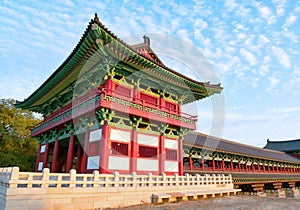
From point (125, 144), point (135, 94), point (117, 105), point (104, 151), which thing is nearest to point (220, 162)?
point (135, 94)

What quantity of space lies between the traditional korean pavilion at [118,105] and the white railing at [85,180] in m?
1.89

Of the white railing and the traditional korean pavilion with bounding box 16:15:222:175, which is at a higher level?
the traditional korean pavilion with bounding box 16:15:222:175

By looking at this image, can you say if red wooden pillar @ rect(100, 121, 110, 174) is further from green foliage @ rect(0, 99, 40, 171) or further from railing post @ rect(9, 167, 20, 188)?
green foliage @ rect(0, 99, 40, 171)

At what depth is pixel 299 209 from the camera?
9.77 metres

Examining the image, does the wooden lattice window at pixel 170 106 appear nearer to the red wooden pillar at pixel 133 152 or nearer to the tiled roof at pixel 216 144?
the red wooden pillar at pixel 133 152

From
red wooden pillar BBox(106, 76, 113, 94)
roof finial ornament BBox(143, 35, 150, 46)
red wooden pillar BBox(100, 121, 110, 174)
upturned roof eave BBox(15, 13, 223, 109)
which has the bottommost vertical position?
red wooden pillar BBox(100, 121, 110, 174)

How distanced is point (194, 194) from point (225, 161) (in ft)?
53.3

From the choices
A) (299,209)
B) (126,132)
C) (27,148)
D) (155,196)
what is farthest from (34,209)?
(27,148)

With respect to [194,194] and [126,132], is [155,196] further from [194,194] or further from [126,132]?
[126,132]

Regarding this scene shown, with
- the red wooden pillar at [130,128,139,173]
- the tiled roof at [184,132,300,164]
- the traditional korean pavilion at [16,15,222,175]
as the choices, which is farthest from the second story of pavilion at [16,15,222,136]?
the tiled roof at [184,132,300,164]

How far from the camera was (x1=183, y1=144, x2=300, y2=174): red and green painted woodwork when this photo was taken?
22.5 meters

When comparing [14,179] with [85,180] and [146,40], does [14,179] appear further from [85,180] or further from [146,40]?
[146,40]

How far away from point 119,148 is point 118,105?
259 cm

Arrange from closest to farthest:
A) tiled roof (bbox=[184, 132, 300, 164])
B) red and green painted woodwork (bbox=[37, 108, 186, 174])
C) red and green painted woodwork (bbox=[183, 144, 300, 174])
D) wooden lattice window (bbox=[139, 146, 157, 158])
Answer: red and green painted woodwork (bbox=[37, 108, 186, 174]) < wooden lattice window (bbox=[139, 146, 157, 158]) < red and green painted woodwork (bbox=[183, 144, 300, 174]) < tiled roof (bbox=[184, 132, 300, 164])
